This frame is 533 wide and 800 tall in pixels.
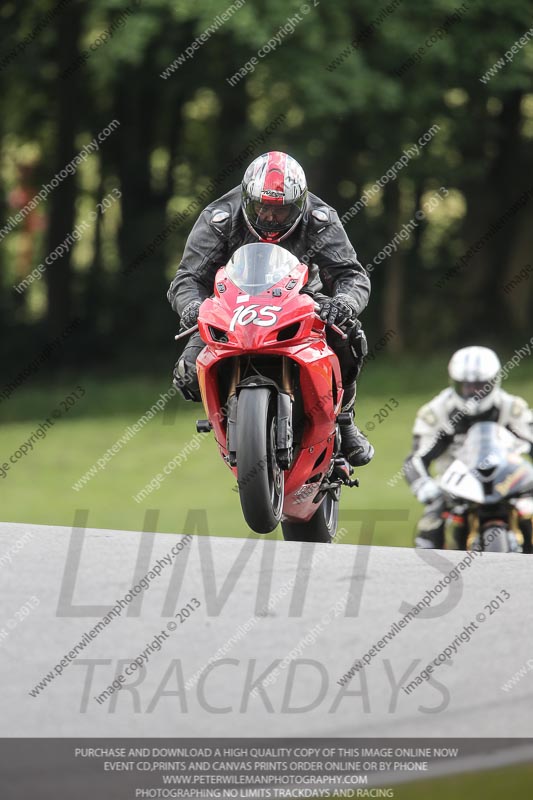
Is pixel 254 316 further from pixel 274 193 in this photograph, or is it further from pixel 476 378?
pixel 476 378

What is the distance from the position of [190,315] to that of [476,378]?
11.0 feet

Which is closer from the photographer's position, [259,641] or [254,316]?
[259,641]

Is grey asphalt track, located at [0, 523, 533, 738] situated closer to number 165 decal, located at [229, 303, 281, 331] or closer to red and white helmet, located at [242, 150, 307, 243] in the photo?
number 165 decal, located at [229, 303, 281, 331]

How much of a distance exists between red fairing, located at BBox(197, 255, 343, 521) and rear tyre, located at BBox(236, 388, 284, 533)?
0.25 m

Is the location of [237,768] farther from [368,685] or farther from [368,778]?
[368,685]

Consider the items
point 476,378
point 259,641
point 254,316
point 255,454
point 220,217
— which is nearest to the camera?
point 259,641

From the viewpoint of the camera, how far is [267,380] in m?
6.13

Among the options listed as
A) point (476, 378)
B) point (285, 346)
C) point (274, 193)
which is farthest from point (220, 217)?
point (476, 378)

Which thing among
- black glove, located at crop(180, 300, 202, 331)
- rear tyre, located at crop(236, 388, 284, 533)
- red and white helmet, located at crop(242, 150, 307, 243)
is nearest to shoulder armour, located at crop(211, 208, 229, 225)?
red and white helmet, located at crop(242, 150, 307, 243)

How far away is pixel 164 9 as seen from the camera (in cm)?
2230

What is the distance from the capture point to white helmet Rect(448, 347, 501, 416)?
9164 mm

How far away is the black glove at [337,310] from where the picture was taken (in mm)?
6406

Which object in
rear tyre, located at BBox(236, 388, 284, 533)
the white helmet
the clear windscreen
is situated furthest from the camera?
the white helmet

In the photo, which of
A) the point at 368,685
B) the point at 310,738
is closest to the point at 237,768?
the point at 310,738
